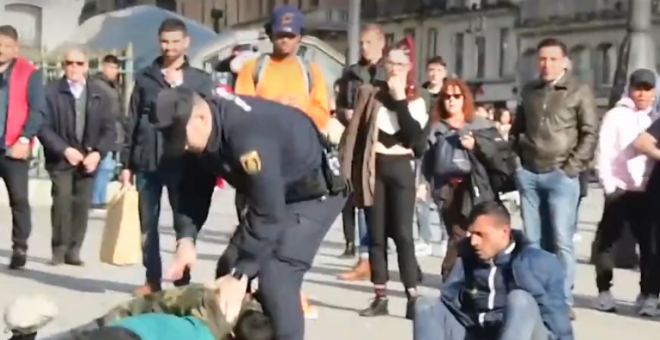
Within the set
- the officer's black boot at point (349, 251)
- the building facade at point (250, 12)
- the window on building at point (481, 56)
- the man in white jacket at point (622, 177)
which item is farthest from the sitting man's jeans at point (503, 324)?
the window on building at point (481, 56)

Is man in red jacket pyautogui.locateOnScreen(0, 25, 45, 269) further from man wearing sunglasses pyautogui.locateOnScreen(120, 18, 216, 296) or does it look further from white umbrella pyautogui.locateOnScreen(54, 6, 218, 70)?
white umbrella pyautogui.locateOnScreen(54, 6, 218, 70)

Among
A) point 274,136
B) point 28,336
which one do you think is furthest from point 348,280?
point 28,336

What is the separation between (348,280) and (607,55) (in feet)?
150

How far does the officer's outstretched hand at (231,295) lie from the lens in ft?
16.8

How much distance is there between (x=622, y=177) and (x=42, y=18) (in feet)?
103

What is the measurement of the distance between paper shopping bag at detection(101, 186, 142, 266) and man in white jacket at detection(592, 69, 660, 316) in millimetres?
3441

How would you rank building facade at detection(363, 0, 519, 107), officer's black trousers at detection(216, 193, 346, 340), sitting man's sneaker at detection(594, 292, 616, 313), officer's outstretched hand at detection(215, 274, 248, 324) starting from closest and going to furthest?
1. officer's outstretched hand at detection(215, 274, 248, 324)
2. officer's black trousers at detection(216, 193, 346, 340)
3. sitting man's sneaker at detection(594, 292, 616, 313)
4. building facade at detection(363, 0, 519, 107)

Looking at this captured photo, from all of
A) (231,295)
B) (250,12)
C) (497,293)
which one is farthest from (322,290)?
(250,12)

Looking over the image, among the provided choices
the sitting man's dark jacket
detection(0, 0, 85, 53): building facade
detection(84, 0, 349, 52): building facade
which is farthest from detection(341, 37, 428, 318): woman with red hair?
detection(84, 0, 349, 52): building facade

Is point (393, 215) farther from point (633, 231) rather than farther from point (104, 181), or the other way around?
point (104, 181)

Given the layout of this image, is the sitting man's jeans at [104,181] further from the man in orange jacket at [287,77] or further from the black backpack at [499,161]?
the man in orange jacket at [287,77]

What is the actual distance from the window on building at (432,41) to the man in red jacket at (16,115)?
178ft

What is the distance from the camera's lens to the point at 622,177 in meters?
10.8

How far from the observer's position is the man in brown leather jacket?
386 inches
